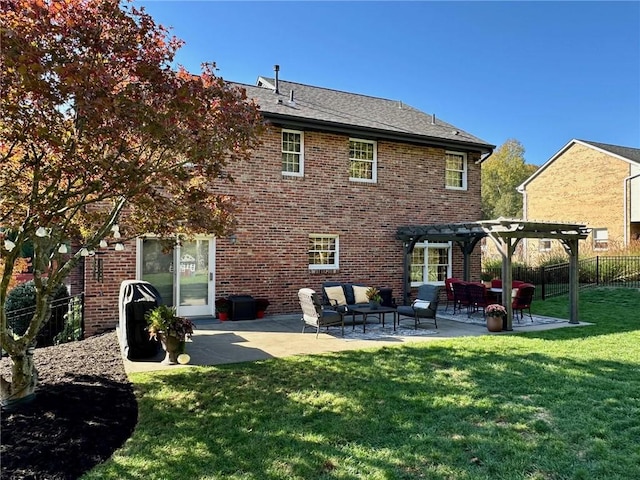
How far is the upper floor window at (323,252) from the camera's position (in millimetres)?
12531

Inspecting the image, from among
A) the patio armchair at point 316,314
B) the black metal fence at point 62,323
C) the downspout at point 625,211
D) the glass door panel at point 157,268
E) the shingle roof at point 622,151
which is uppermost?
the shingle roof at point 622,151

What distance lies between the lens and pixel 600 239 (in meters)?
24.6

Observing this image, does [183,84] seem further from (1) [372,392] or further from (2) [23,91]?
(1) [372,392]

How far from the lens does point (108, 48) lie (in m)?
4.20

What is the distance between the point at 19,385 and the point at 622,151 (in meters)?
30.4

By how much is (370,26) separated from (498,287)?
9.00 meters

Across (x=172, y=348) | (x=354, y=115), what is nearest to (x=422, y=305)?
(x=172, y=348)

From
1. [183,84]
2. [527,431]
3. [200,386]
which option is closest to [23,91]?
[183,84]

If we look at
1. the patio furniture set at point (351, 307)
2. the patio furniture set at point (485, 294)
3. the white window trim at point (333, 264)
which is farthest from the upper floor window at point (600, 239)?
the white window trim at point (333, 264)

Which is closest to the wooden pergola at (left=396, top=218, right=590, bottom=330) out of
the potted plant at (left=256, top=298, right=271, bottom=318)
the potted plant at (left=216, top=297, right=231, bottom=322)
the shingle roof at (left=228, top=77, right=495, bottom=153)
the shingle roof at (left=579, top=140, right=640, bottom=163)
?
the shingle roof at (left=228, top=77, right=495, bottom=153)

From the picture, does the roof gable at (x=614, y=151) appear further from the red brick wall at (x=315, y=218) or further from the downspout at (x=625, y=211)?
the red brick wall at (x=315, y=218)

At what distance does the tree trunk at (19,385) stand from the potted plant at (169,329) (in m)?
1.76

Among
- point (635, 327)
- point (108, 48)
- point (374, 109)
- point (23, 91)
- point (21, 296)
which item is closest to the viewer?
point (23, 91)

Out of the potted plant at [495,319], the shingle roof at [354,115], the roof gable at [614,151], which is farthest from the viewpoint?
the roof gable at [614,151]
